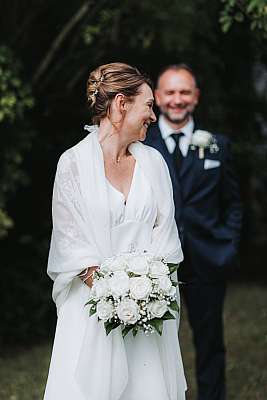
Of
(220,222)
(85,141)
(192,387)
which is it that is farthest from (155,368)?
(192,387)

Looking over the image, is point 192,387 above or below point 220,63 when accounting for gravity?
below

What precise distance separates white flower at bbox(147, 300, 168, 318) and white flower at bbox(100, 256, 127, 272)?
20cm

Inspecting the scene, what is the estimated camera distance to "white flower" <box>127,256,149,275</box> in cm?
379

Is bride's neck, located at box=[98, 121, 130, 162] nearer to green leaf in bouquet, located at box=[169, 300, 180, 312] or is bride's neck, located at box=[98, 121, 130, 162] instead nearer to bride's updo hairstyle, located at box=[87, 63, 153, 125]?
bride's updo hairstyle, located at box=[87, 63, 153, 125]

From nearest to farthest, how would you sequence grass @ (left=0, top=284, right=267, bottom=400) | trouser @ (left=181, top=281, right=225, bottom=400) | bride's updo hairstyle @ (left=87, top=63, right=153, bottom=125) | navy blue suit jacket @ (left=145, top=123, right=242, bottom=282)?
bride's updo hairstyle @ (left=87, top=63, right=153, bottom=125)
navy blue suit jacket @ (left=145, top=123, right=242, bottom=282)
trouser @ (left=181, top=281, right=225, bottom=400)
grass @ (left=0, top=284, right=267, bottom=400)

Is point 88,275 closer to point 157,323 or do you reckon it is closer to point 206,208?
point 157,323

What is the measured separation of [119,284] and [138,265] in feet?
0.40

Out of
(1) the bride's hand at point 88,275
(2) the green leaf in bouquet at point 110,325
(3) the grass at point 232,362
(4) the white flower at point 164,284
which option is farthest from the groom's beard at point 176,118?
(3) the grass at point 232,362

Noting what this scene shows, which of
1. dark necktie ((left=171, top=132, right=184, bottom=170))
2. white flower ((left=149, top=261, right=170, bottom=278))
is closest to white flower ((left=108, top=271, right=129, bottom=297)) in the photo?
white flower ((left=149, top=261, right=170, bottom=278))

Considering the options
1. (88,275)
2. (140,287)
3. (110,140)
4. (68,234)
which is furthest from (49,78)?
(140,287)

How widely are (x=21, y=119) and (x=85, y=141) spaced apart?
3.61m

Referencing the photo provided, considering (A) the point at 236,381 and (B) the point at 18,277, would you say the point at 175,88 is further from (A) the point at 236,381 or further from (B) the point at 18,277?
(B) the point at 18,277

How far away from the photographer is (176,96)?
5.49 m

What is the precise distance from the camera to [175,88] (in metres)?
5.51
